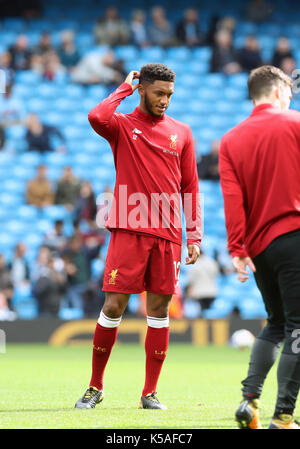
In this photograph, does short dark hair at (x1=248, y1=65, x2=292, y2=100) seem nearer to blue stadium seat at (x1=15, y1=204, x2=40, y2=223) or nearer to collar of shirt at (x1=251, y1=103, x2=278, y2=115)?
collar of shirt at (x1=251, y1=103, x2=278, y2=115)

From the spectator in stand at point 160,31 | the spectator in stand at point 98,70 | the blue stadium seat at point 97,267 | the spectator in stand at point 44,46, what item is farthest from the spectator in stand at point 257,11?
the blue stadium seat at point 97,267

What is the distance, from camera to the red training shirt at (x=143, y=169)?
5824 millimetres

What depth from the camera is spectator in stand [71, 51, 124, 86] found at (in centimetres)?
1908

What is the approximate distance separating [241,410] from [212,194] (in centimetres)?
1316

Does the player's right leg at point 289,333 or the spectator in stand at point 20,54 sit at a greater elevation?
the spectator in stand at point 20,54

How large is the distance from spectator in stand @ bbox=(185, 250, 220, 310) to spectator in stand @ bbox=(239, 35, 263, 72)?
6.50 meters

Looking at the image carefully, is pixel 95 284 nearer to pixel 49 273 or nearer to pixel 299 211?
pixel 49 273

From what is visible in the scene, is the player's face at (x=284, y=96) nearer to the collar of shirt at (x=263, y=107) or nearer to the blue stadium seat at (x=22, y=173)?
the collar of shirt at (x=263, y=107)

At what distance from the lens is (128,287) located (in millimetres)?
5742

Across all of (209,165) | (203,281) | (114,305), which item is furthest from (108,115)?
(209,165)

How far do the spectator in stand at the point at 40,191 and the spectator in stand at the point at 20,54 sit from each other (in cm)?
420

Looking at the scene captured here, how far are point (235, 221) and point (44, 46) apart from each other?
15.9 meters

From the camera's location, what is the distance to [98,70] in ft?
63.8

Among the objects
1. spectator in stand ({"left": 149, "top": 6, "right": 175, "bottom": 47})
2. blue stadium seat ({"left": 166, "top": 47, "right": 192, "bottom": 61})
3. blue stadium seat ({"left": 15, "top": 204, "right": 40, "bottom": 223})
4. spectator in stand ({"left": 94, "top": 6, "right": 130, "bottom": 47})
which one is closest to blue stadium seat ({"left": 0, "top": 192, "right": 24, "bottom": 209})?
blue stadium seat ({"left": 15, "top": 204, "right": 40, "bottom": 223})
